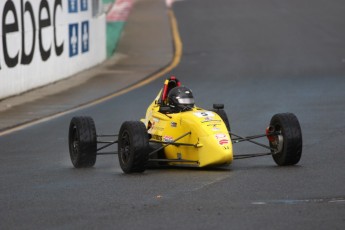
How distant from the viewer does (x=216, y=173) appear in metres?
13.5

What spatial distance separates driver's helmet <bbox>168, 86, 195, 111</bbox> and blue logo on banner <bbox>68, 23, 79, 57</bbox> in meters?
16.1

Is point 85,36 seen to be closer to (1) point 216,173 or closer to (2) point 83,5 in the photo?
(2) point 83,5

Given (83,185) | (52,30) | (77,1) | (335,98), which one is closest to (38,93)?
(52,30)

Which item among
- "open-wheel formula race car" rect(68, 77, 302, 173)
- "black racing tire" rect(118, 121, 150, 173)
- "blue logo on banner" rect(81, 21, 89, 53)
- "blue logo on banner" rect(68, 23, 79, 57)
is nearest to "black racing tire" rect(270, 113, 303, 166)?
"open-wheel formula race car" rect(68, 77, 302, 173)

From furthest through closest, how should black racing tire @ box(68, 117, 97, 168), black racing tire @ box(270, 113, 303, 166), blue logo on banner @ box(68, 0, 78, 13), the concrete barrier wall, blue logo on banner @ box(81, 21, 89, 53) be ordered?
blue logo on banner @ box(81, 21, 89, 53), blue logo on banner @ box(68, 0, 78, 13), the concrete barrier wall, black racing tire @ box(68, 117, 97, 168), black racing tire @ box(270, 113, 303, 166)

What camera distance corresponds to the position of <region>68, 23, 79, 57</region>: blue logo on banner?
1191 inches

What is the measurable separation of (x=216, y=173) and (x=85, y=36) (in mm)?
19112

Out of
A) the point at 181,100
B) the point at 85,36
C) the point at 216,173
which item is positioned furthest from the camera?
the point at 85,36

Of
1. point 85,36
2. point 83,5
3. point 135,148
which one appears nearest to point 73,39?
point 85,36

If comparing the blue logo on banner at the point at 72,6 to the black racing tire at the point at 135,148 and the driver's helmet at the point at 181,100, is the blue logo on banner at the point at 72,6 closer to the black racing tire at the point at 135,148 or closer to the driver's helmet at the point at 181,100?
the driver's helmet at the point at 181,100

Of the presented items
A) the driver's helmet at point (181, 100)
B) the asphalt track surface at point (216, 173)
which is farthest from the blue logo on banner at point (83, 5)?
the driver's helmet at point (181, 100)

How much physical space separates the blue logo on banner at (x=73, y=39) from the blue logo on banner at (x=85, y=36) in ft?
2.29

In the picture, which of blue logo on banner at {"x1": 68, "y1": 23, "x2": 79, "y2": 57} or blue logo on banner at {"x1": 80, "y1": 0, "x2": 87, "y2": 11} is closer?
blue logo on banner at {"x1": 68, "y1": 23, "x2": 79, "y2": 57}

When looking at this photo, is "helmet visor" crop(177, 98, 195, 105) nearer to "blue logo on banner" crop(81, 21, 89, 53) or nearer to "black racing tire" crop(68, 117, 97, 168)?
"black racing tire" crop(68, 117, 97, 168)
